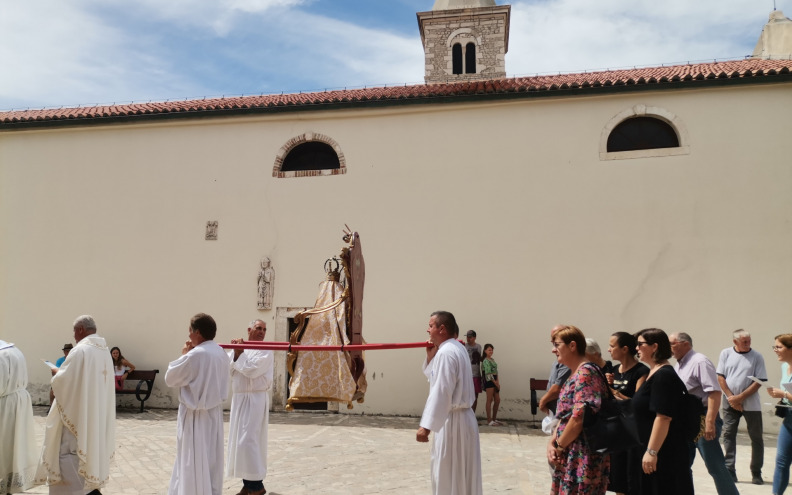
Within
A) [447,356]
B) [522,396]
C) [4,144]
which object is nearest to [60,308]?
[4,144]

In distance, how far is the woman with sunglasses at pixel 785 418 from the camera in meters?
5.37

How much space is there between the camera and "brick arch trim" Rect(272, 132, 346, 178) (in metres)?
12.1

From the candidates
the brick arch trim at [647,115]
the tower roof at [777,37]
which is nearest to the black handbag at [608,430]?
the brick arch trim at [647,115]

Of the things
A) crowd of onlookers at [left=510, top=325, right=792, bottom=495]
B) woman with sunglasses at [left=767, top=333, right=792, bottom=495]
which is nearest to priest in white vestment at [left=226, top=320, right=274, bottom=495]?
crowd of onlookers at [left=510, top=325, right=792, bottom=495]

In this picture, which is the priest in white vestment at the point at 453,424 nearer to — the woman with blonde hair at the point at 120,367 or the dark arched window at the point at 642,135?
the dark arched window at the point at 642,135

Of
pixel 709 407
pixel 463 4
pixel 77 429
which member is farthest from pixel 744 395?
pixel 463 4

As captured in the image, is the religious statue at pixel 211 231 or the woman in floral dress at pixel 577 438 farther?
the religious statue at pixel 211 231

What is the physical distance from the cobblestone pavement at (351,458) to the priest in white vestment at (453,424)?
70.4 inches

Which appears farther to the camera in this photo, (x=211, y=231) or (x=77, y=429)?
(x=211, y=231)

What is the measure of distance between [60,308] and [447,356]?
37.0 feet

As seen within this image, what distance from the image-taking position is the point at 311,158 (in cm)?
1249

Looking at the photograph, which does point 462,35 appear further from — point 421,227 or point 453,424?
point 453,424

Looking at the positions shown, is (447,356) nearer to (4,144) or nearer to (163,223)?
(163,223)

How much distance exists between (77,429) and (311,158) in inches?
319
